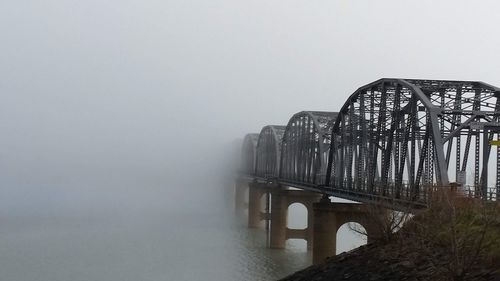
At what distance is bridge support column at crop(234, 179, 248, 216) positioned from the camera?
115 metres

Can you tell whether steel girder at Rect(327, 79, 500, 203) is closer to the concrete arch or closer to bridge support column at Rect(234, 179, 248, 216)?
the concrete arch

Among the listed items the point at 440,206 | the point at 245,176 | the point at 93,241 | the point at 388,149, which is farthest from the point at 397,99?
the point at 245,176

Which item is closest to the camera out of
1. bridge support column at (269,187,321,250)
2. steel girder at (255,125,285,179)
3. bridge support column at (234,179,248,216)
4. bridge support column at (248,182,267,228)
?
bridge support column at (269,187,321,250)

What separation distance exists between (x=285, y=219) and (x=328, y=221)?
68.2 feet

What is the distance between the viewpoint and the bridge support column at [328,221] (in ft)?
141

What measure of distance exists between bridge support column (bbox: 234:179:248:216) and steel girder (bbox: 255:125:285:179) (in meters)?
9.78

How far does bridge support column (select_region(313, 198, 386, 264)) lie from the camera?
43125 millimetres

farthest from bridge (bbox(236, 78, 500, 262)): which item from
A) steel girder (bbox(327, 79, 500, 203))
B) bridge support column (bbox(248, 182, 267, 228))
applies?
bridge support column (bbox(248, 182, 267, 228))

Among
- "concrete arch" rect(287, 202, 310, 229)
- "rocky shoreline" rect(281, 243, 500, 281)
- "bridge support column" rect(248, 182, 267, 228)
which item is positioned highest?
"rocky shoreline" rect(281, 243, 500, 281)

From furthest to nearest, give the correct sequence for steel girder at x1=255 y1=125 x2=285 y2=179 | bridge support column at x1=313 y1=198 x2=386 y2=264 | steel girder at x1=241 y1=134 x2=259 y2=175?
Result: steel girder at x1=241 y1=134 x2=259 y2=175 < steel girder at x1=255 y1=125 x2=285 y2=179 < bridge support column at x1=313 y1=198 x2=386 y2=264

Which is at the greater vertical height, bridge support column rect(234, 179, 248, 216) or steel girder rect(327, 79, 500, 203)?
steel girder rect(327, 79, 500, 203)

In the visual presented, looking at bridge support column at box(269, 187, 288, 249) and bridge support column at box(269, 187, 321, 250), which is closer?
bridge support column at box(269, 187, 321, 250)

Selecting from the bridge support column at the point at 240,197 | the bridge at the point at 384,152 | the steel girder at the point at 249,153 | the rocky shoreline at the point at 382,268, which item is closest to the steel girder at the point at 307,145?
the bridge at the point at 384,152

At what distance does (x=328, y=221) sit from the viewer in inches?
1727
